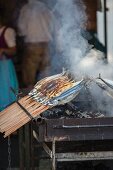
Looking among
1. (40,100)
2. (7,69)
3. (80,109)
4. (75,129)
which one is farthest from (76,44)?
(75,129)

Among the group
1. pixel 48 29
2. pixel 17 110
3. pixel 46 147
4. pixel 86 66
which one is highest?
pixel 48 29

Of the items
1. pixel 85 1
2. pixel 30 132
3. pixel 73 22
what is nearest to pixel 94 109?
pixel 30 132

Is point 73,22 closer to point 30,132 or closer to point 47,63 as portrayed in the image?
point 47,63

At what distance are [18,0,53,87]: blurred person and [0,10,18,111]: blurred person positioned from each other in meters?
0.28

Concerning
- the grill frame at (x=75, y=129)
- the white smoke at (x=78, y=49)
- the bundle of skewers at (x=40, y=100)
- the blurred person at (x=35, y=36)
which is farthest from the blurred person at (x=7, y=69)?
the grill frame at (x=75, y=129)

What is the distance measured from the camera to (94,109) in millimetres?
5883

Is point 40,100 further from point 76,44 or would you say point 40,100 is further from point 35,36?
point 35,36

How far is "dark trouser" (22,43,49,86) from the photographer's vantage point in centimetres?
862

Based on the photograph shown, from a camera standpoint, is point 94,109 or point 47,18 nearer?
point 94,109

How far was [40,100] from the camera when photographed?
213 inches

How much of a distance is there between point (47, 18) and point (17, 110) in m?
3.25

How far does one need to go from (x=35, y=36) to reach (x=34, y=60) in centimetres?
40

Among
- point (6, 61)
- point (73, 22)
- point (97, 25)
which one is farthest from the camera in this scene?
point (97, 25)

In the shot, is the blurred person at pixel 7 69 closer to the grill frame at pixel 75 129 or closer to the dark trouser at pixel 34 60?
the dark trouser at pixel 34 60
